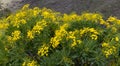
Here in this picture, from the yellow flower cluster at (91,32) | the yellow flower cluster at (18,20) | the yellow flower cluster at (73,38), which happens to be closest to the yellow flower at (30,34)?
the yellow flower cluster at (18,20)

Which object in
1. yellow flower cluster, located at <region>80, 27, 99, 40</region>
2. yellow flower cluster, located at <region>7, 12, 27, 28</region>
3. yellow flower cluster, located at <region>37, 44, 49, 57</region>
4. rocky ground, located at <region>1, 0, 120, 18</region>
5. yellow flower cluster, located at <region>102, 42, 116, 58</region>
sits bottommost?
rocky ground, located at <region>1, 0, 120, 18</region>

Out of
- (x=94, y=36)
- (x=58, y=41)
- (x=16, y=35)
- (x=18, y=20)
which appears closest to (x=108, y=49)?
(x=94, y=36)

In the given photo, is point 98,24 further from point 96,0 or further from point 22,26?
point 96,0

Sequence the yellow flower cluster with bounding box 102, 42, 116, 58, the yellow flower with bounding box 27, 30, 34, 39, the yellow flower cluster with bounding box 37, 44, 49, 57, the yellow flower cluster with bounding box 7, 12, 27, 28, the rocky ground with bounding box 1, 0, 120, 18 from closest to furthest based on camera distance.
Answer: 1. the yellow flower cluster with bounding box 102, 42, 116, 58
2. the yellow flower cluster with bounding box 37, 44, 49, 57
3. the yellow flower with bounding box 27, 30, 34, 39
4. the yellow flower cluster with bounding box 7, 12, 27, 28
5. the rocky ground with bounding box 1, 0, 120, 18

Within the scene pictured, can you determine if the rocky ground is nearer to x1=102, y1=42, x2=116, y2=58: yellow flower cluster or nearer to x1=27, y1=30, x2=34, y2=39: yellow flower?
x1=102, y1=42, x2=116, y2=58: yellow flower cluster

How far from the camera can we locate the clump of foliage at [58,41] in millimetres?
5941

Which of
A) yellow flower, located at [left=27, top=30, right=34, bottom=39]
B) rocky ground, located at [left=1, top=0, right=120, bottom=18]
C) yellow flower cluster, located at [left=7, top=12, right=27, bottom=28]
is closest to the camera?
yellow flower, located at [left=27, top=30, right=34, bottom=39]

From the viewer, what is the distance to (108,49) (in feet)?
19.6

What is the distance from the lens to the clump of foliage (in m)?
5.94

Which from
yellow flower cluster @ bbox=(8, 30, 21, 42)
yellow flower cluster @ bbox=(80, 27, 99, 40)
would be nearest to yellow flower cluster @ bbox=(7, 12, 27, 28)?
yellow flower cluster @ bbox=(8, 30, 21, 42)

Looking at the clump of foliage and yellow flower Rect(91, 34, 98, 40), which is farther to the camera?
yellow flower Rect(91, 34, 98, 40)

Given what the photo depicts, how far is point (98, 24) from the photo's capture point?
21.4 feet

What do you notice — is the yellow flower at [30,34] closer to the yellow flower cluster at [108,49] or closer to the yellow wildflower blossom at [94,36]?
the yellow wildflower blossom at [94,36]

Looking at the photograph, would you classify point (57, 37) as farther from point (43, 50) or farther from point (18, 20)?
point (18, 20)
